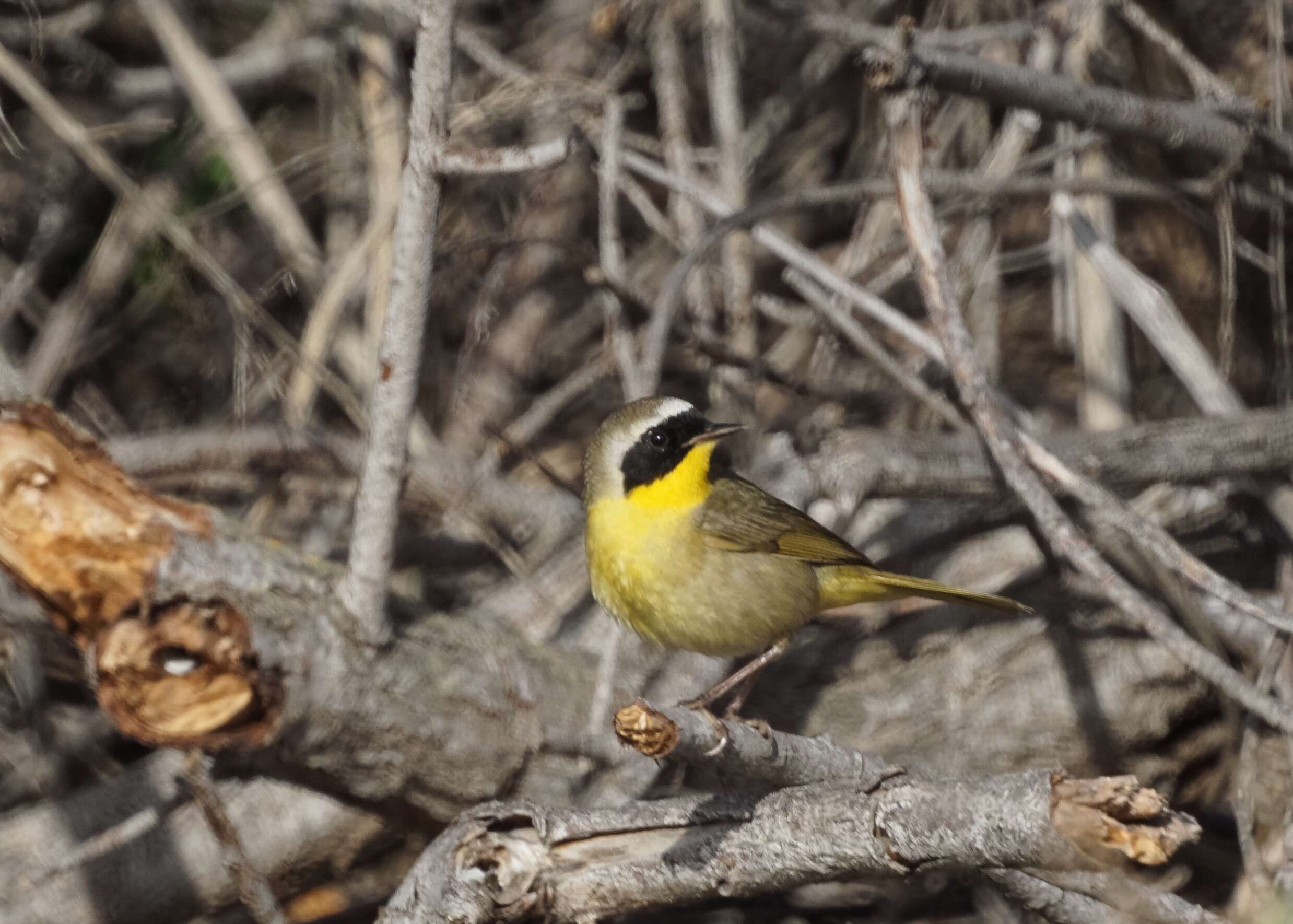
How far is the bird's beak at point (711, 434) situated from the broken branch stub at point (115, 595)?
130 centimetres

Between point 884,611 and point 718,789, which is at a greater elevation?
point 884,611

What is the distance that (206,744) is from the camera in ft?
10.8

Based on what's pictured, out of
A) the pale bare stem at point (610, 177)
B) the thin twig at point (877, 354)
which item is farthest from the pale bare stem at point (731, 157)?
the pale bare stem at point (610, 177)

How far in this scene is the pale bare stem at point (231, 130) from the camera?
5566mm

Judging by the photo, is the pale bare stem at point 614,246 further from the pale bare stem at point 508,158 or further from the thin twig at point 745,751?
the thin twig at point 745,751

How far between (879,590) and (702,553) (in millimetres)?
619

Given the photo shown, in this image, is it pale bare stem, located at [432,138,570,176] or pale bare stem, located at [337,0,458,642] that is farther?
pale bare stem, located at [337,0,458,642]

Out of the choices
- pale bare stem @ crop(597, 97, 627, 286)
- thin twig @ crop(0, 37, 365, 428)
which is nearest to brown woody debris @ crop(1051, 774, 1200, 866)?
pale bare stem @ crop(597, 97, 627, 286)

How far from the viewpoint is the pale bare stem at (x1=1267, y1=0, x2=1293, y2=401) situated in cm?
448

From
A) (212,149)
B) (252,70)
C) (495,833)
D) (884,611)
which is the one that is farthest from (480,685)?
(252,70)

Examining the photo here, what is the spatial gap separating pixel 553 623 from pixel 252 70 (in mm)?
2950

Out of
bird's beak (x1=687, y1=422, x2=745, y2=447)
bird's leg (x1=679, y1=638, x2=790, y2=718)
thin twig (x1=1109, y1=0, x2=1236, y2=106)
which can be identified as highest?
thin twig (x1=1109, y1=0, x2=1236, y2=106)

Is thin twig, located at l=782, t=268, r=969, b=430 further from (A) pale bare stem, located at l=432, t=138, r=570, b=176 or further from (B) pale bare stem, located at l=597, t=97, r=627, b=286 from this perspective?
(A) pale bare stem, located at l=432, t=138, r=570, b=176

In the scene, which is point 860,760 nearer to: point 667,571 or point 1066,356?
point 667,571
